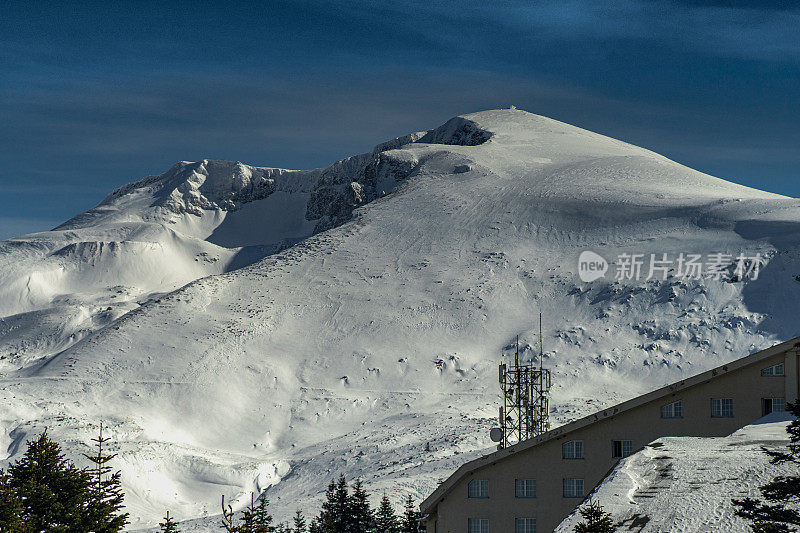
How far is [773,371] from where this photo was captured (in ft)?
100

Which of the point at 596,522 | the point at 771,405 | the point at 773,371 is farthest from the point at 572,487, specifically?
the point at 596,522

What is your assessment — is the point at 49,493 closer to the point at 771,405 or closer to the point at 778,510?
the point at 771,405

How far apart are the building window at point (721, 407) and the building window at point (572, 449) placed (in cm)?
420

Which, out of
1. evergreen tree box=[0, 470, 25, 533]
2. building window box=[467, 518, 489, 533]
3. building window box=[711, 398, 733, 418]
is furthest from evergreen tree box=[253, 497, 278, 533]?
building window box=[711, 398, 733, 418]

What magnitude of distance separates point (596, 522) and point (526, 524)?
47.0ft

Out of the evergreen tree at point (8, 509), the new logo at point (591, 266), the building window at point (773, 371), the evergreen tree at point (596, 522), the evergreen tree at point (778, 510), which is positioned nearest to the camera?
the evergreen tree at point (778, 510)

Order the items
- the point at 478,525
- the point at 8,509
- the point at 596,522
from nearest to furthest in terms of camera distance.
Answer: the point at 596,522, the point at 8,509, the point at 478,525

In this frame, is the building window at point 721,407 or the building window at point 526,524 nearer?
the building window at point 721,407

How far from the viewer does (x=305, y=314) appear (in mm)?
132750

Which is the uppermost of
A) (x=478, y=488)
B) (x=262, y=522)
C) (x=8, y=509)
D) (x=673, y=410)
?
(x=673, y=410)

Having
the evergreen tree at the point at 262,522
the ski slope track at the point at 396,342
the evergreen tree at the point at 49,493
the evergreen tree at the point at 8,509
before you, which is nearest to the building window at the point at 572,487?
the evergreen tree at the point at 262,522

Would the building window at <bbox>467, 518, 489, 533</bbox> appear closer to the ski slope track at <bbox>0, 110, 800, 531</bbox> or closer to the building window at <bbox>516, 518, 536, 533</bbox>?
the building window at <bbox>516, 518, 536, 533</bbox>

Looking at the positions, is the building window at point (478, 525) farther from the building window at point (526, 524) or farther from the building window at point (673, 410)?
the building window at point (673, 410)

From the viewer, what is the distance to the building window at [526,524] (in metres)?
31.8
